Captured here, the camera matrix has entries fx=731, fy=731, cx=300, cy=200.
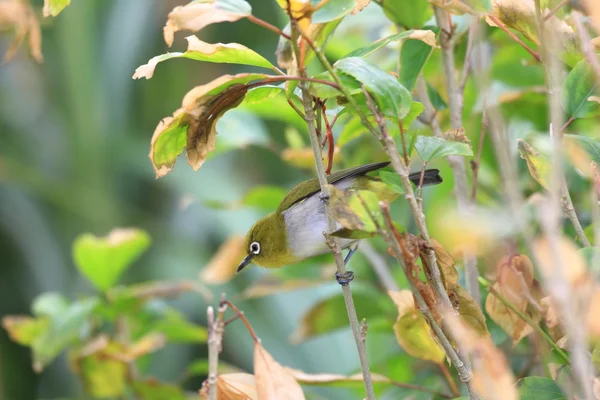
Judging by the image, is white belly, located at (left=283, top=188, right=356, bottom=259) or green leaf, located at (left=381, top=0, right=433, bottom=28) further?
white belly, located at (left=283, top=188, right=356, bottom=259)

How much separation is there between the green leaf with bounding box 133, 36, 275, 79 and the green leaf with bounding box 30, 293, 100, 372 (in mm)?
652

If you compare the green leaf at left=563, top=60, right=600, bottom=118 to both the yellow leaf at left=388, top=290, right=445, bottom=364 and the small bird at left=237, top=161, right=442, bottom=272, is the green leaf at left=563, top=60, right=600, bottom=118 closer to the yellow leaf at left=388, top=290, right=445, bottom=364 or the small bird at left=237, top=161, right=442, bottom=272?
the yellow leaf at left=388, top=290, right=445, bottom=364

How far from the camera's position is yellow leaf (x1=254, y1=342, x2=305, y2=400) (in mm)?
659

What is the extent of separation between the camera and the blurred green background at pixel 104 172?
2.86 metres

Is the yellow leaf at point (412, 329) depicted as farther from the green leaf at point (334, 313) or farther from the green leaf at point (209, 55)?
the green leaf at point (334, 313)

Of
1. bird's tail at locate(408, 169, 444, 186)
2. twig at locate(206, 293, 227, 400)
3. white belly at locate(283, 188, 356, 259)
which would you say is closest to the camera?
twig at locate(206, 293, 227, 400)

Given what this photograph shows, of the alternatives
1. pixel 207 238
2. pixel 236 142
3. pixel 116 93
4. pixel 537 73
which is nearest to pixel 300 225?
pixel 236 142

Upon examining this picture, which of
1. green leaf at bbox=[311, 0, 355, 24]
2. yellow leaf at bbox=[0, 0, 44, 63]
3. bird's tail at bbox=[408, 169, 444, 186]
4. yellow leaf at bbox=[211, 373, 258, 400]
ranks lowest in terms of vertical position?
yellow leaf at bbox=[211, 373, 258, 400]

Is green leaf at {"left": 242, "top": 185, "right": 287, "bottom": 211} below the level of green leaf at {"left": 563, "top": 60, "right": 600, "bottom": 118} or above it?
below

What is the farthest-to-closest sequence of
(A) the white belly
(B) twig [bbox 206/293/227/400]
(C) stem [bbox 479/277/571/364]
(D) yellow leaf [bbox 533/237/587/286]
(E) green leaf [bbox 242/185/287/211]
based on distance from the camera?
(E) green leaf [bbox 242/185/287/211] → (A) the white belly → (C) stem [bbox 479/277/571/364] → (B) twig [bbox 206/293/227/400] → (D) yellow leaf [bbox 533/237/587/286]

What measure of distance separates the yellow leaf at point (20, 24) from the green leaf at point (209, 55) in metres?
0.38

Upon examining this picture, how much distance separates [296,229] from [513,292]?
0.54m

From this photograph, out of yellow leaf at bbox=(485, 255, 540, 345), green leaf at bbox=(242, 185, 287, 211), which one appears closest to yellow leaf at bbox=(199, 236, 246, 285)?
green leaf at bbox=(242, 185, 287, 211)

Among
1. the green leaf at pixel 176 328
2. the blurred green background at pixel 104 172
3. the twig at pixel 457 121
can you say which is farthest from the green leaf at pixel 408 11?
the blurred green background at pixel 104 172
